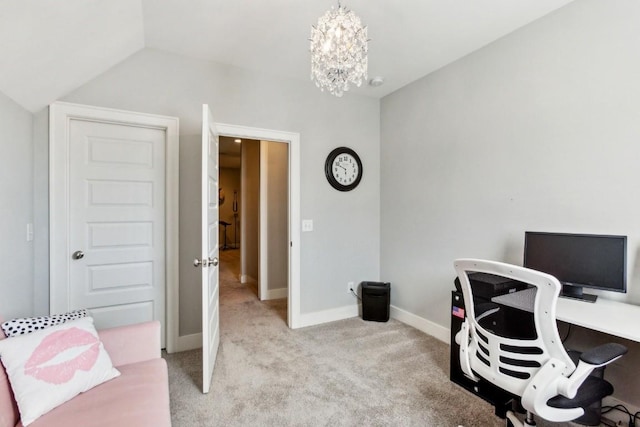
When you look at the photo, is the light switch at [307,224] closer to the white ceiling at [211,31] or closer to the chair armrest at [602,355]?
the white ceiling at [211,31]

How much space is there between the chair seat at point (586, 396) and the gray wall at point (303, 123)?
7.88ft

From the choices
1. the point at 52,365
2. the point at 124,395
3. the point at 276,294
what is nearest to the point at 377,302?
the point at 276,294

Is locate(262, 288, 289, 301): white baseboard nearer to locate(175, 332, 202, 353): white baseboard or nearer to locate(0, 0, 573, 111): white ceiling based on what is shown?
locate(175, 332, 202, 353): white baseboard

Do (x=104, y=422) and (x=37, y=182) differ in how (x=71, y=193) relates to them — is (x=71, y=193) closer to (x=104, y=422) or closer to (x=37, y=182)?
(x=37, y=182)

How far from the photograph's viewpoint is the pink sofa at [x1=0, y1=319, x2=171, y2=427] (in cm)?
122

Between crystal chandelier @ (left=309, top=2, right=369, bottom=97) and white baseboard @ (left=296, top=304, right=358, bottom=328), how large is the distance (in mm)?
2471

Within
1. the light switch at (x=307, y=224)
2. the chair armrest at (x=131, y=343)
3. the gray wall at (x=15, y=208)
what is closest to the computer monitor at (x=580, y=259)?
the light switch at (x=307, y=224)

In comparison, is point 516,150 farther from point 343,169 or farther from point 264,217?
point 264,217

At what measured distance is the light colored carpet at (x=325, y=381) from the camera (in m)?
1.92

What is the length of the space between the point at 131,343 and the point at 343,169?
2620 millimetres

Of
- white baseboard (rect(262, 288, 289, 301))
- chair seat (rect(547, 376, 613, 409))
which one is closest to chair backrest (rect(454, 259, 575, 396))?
chair seat (rect(547, 376, 613, 409))

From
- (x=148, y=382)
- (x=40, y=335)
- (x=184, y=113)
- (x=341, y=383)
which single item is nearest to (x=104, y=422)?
(x=148, y=382)

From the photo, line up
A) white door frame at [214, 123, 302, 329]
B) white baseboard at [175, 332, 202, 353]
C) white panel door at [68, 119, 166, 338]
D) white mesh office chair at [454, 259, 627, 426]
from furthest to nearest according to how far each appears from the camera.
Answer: white door frame at [214, 123, 302, 329], white baseboard at [175, 332, 202, 353], white panel door at [68, 119, 166, 338], white mesh office chair at [454, 259, 627, 426]

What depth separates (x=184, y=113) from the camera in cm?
280
